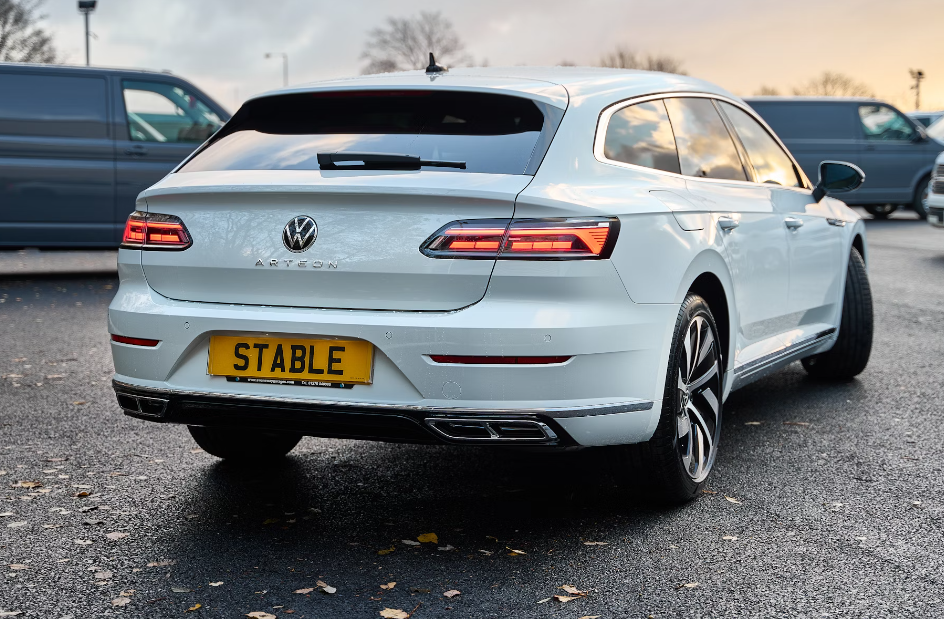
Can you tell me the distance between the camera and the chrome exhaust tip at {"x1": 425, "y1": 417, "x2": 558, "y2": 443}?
3510 millimetres

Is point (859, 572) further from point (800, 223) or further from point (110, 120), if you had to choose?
point (110, 120)

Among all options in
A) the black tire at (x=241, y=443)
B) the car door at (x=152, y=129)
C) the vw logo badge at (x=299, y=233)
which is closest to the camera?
the vw logo badge at (x=299, y=233)

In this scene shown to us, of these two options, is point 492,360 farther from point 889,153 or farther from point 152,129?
point 889,153

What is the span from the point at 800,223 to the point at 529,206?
7.77 feet

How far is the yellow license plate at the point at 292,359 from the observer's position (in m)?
3.55

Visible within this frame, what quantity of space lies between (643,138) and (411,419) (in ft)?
4.86

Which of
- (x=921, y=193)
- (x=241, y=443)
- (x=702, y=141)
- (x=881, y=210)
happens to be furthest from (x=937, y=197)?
(x=241, y=443)

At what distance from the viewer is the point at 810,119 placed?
20.2 m

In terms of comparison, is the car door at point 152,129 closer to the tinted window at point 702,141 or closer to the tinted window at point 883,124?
the tinted window at point 702,141

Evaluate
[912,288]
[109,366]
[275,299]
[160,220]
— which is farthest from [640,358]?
[912,288]

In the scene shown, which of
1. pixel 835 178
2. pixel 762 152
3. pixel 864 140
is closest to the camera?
pixel 762 152

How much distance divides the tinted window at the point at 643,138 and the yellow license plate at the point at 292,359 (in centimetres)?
113

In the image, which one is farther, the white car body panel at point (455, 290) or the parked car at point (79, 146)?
the parked car at point (79, 146)

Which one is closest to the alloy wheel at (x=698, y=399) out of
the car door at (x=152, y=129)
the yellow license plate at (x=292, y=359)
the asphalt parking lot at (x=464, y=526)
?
the asphalt parking lot at (x=464, y=526)
